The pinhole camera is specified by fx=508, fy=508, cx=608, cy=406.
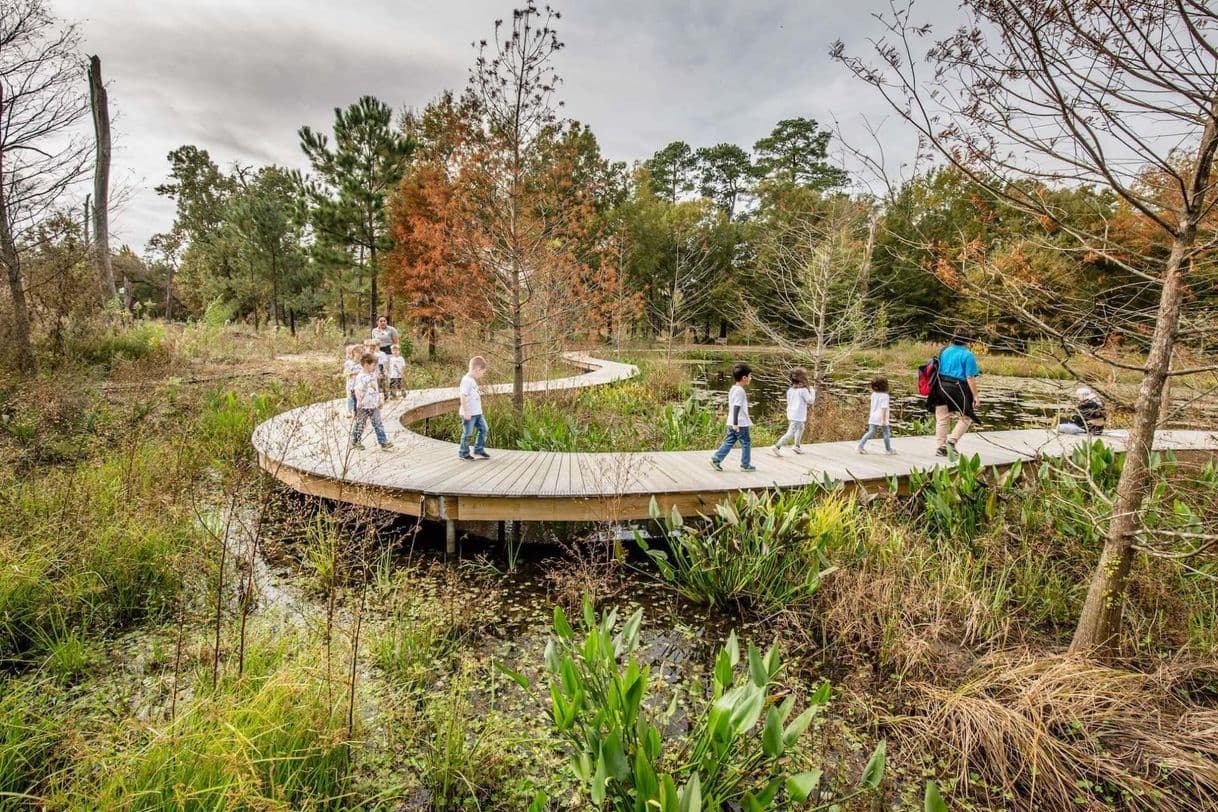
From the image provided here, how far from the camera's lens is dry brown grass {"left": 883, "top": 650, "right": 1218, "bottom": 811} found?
223 cm

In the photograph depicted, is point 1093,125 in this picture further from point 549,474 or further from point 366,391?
point 366,391

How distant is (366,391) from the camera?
5.80 m

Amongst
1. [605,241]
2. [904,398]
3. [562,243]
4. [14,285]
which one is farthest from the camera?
[605,241]

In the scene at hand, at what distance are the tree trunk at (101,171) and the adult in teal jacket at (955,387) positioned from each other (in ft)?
69.6

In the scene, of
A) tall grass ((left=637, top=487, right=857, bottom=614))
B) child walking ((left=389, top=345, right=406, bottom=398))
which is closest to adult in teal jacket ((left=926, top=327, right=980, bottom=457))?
tall grass ((left=637, top=487, right=857, bottom=614))

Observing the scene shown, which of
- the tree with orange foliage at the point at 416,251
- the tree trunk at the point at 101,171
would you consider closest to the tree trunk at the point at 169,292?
the tree trunk at the point at 101,171

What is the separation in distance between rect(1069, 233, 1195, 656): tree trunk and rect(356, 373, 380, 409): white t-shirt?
243 inches

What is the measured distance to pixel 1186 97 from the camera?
6.97 feet

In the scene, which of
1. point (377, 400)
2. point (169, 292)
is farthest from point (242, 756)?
point (169, 292)

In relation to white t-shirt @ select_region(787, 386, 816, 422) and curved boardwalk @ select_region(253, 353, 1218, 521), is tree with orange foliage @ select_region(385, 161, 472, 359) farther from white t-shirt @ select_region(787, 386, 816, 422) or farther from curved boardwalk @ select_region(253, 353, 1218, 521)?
white t-shirt @ select_region(787, 386, 816, 422)

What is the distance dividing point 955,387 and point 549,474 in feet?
16.3

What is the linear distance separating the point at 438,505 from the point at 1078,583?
535 cm

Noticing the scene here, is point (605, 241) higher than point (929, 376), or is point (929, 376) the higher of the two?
point (605, 241)

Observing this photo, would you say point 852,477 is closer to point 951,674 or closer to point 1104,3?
point 951,674
